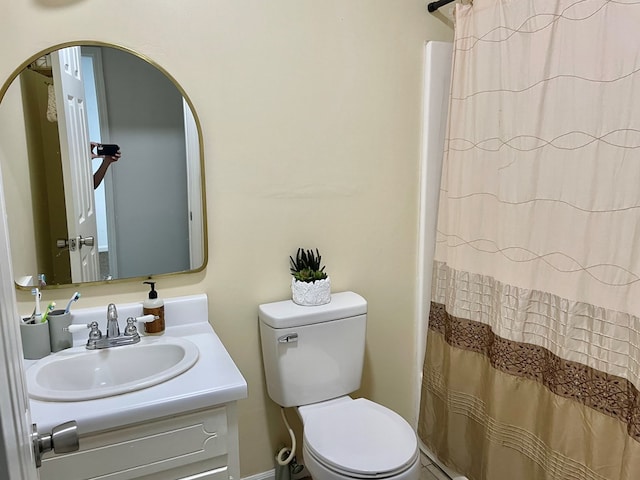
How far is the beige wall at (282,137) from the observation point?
1.54 metres

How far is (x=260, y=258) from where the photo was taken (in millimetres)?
1807

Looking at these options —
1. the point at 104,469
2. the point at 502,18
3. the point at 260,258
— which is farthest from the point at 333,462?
the point at 502,18

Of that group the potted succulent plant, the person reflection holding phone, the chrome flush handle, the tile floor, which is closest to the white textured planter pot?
the potted succulent plant

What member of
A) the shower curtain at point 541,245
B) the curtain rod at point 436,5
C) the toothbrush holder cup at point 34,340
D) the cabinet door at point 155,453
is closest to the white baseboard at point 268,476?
the shower curtain at point 541,245

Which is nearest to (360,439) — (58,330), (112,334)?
(112,334)

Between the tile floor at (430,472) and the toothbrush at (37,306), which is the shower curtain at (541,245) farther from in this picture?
the toothbrush at (37,306)

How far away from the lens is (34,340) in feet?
4.49

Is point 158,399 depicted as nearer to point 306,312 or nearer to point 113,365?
point 113,365

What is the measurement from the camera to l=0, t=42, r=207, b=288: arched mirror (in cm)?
143

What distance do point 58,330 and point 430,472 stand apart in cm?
162

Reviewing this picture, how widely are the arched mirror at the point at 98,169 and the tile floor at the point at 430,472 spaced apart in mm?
1343

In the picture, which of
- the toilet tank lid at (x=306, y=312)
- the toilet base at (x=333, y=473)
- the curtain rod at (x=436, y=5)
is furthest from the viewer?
the curtain rod at (x=436, y=5)

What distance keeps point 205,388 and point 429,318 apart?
1.18 meters

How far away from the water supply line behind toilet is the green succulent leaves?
22.1 inches
